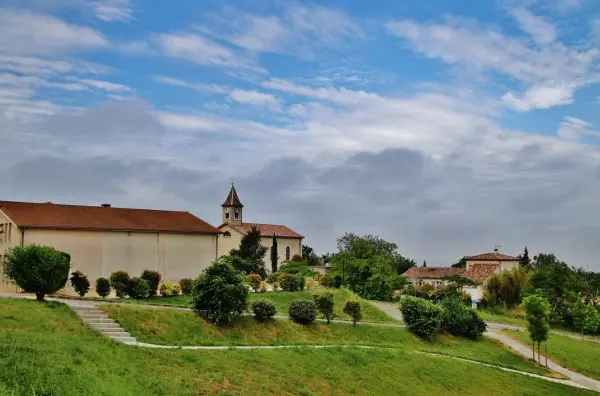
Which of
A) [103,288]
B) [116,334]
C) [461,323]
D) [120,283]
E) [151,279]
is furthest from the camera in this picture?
[461,323]

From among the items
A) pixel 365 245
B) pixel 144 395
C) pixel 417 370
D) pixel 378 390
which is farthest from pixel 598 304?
pixel 144 395

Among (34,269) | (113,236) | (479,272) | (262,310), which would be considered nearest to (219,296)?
(262,310)

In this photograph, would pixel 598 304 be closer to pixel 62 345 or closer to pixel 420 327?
pixel 420 327

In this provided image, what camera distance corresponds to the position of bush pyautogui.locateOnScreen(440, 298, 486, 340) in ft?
135

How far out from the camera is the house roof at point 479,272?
7639 cm

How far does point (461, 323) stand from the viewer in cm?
4109

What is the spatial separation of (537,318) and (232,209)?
4932 centimetres

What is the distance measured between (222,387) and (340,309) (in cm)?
2351

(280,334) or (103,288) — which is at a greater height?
(103,288)

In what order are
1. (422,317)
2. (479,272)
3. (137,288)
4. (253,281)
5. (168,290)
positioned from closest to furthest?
(137,288) → (422,317) → (168,290) → (253,281) → (479,272)

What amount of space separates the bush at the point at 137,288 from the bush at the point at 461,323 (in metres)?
19.8

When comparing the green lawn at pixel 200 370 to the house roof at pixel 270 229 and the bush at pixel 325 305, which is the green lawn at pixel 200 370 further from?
the house roof at pixel 270 229

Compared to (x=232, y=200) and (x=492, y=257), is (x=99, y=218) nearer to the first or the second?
(x=232, y=200)

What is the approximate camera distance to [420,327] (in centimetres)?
3841
